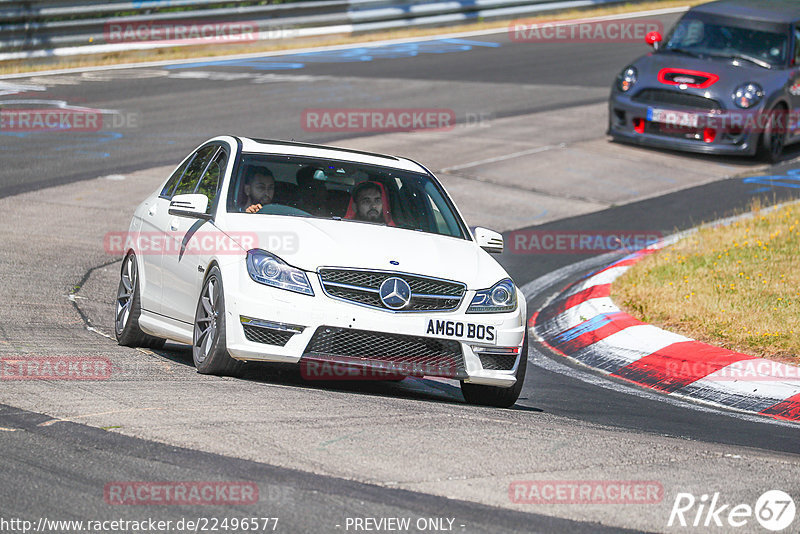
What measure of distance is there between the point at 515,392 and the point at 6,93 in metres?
14.2

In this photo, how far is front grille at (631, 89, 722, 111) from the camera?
Answer: 16.4 metres

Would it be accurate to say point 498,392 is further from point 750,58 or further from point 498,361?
point 750,58

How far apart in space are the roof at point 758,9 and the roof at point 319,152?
10.6 m

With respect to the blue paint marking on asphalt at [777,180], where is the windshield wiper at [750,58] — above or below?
above

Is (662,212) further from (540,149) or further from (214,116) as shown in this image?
(214,116)
